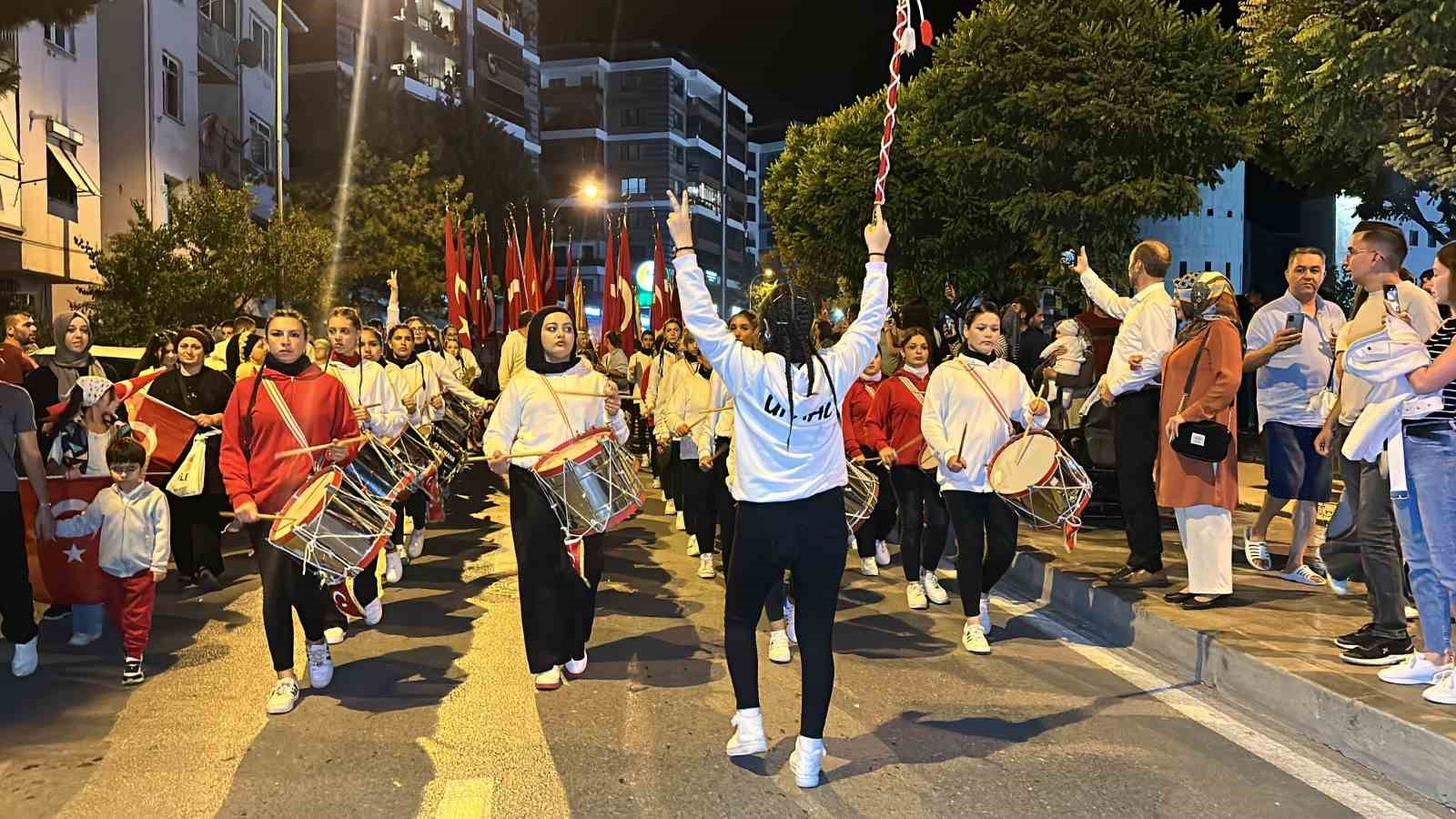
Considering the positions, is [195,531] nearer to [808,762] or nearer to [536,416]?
[536,416]

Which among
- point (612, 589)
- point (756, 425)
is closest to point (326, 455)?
point (756, 425)

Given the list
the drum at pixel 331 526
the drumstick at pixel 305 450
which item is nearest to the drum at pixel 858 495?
the drum at pixel 331 526

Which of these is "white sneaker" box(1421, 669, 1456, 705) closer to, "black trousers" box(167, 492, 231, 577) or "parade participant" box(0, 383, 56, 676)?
"parade participant" box(0, 383, 56, 676)

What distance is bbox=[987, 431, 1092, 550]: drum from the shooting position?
6801mm

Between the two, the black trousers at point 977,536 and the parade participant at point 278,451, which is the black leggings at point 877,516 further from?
the parade participant at point 278,451

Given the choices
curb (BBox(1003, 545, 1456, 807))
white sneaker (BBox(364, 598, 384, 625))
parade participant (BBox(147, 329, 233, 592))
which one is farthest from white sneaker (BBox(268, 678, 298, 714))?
curb (BBox(1003, 545, 1456, 807))

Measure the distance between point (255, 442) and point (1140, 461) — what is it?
18.0 feet

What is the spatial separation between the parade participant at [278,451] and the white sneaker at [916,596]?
389 cm

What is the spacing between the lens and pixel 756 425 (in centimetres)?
479

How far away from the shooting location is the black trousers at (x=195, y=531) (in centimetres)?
879

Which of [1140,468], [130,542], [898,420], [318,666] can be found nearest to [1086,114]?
[898,420]

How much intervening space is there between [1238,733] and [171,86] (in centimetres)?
3022

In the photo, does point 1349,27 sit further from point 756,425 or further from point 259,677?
point 259,677

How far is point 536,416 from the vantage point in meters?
6.11
